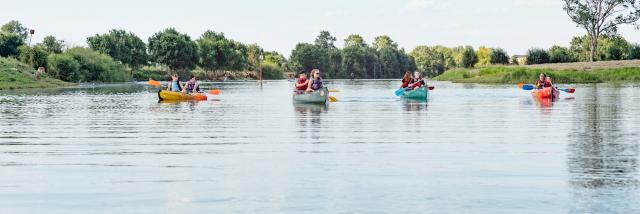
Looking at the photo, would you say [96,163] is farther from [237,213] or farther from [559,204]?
[559,204]

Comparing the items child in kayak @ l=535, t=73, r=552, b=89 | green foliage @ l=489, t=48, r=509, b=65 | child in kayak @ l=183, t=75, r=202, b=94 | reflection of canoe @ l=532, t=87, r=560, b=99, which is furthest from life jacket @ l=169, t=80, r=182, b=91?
green foliage @ l=489, t=48, r=509, b=65

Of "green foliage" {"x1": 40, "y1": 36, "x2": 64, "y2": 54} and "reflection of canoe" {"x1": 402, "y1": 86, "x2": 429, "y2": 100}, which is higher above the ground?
"green foliage" {"x1": 40, "y1": 36, "x2": 64, "y2": 54}

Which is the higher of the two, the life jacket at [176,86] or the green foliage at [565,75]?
the life jacket at [176,86]

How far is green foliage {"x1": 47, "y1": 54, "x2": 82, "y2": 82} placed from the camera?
102m

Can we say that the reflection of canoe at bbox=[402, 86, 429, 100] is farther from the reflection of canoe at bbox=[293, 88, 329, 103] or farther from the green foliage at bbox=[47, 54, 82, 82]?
the green foliage at bbox=[47, 54, 82, 82]

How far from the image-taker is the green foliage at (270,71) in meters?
187

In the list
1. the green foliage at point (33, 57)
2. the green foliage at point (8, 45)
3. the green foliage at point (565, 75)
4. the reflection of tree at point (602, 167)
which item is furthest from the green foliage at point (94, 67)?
the reflection of tree at point (602, 167)

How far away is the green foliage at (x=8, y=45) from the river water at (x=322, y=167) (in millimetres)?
86337

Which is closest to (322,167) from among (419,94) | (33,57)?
(419,94)

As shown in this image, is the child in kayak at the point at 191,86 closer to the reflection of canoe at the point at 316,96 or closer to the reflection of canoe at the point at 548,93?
the reflection of canoe at the point at 316,96

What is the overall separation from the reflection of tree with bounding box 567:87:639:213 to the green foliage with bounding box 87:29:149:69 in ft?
432

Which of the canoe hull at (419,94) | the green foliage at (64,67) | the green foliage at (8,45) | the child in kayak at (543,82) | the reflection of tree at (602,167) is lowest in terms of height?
the reflection of tree at (602,167)

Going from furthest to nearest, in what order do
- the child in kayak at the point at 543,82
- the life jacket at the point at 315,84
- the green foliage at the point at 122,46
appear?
1. the green foliage at the point at 122,46
2. the child in kayak at the point at 543,82
3. the life jacket at the point at 315,84

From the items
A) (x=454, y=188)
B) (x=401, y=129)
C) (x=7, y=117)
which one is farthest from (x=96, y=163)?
(x=7, y=117)
